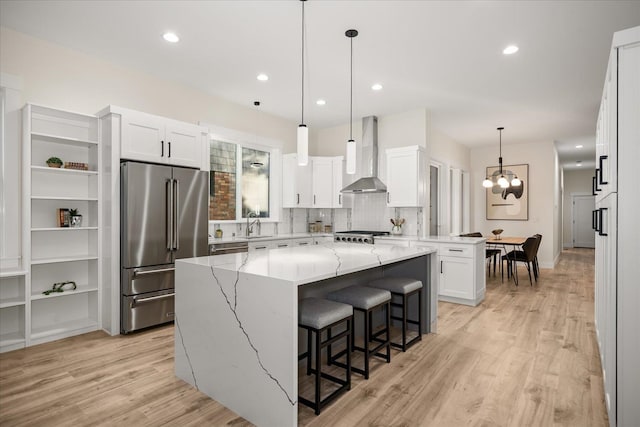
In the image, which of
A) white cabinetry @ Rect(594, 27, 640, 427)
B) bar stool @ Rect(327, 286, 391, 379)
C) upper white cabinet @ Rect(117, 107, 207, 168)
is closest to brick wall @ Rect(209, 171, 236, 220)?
upper white cabinet @ Rect(117, 107, 207, 168)

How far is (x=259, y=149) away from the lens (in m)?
5.91

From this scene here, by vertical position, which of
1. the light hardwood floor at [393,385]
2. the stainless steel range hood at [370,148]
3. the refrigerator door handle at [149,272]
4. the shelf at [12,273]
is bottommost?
the light hardwood floor at [393,385]

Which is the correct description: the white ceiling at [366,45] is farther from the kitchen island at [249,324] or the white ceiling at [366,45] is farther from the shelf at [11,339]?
the shelf at [11,339]

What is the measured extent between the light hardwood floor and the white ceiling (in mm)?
2945

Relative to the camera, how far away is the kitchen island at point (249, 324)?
6.46 ft

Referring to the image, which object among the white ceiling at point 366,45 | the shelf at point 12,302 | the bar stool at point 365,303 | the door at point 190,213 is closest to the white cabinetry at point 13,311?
the shelf at point 12,302

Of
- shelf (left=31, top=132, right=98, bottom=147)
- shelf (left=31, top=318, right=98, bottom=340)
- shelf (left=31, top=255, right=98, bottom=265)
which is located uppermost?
shelf (left=31, top=132, right=98, bottom=147)

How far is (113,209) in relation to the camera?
11.9 ft

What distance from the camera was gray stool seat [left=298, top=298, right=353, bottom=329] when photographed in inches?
88.2

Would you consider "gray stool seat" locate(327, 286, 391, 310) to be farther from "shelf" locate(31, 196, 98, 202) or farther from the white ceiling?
"shelf" locate(31, 196, 98, 202)

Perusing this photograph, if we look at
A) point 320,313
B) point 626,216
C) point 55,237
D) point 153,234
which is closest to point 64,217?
point 55,237

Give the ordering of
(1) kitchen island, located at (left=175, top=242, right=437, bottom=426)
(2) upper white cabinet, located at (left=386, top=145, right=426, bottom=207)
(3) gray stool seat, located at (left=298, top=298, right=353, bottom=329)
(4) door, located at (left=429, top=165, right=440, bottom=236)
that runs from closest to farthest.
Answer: (1) kitchen island, located at (left=175, top=242, right=437, bottom=426)
(3) gray stool seat, located at (left=298, top=298, right=353, bottom=329)
(2) upper white cabinet, located at (left=386, top=145, right=426, bottom=207)
(4) door, located at (left=429, top=165, right=440, bottom=236)

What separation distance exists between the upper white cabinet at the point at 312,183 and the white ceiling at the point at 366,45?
3.59ft

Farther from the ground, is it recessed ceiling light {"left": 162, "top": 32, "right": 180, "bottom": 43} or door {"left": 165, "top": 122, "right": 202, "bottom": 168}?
recessed ceiling light {"left": 162, "top": 32, "right": 180, "bottom": 43}
